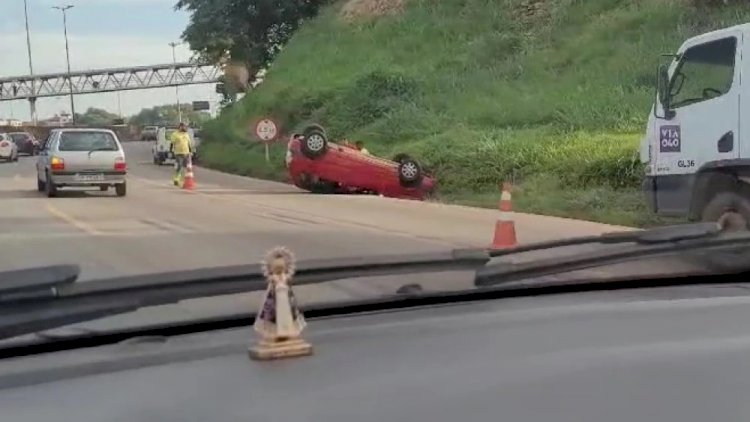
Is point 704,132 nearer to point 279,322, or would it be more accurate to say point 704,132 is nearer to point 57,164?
point 279,322

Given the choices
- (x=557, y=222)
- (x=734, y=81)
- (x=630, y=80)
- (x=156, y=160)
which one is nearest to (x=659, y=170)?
(x=734, y=81)

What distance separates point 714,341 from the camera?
2328 mm

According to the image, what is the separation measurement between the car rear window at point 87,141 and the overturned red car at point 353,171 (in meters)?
3.88

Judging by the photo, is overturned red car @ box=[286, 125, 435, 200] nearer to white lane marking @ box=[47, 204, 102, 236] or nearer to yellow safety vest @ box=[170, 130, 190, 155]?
yellow safety vest @ box=[170, 130, 190, 155]

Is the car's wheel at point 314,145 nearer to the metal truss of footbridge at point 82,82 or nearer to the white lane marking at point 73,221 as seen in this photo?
the white lane marking at point 73,221

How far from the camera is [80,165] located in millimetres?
21156

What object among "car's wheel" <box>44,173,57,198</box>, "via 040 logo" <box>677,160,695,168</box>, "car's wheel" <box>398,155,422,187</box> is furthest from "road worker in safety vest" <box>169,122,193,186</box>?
"via 040 logo" <box>677,160,695,168</box>

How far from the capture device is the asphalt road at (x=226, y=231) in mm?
3252

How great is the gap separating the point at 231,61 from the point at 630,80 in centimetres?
2552

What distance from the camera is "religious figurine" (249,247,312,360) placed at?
220 cm

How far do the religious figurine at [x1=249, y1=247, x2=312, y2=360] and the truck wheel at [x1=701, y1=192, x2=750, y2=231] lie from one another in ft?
24.4

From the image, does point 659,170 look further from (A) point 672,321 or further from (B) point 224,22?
(B) point 224,22

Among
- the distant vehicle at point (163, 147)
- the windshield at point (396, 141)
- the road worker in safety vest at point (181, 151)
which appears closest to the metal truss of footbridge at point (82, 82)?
the windshield at point (396, 141)

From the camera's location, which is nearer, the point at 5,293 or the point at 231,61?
the point at 5,293
